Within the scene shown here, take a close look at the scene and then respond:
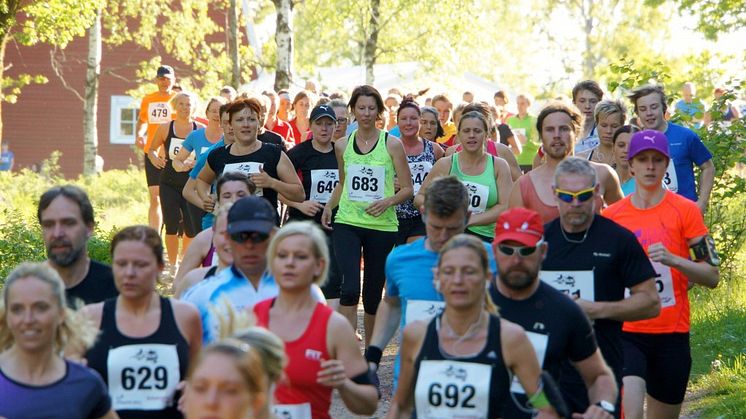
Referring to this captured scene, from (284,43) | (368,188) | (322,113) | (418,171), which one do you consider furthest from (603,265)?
(284,43)

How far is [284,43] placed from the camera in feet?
76.2

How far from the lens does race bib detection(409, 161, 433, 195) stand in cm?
1203

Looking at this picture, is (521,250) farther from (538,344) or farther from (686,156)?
(686,156)

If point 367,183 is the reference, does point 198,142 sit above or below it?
above

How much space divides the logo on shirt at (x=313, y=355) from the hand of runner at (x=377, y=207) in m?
5.27

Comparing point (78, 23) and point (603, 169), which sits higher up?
point (78, 23)

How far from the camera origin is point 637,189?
7.97 m

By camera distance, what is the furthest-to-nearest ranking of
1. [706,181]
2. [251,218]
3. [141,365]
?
[706,181] < [251,218] < [141,365]

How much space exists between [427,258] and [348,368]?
49.2 inches

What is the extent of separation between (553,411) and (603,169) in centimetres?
339

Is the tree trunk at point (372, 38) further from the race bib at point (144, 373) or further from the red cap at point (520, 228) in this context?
the race bib at point (144, 373)

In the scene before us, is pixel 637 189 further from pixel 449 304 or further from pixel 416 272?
pixel 449 304

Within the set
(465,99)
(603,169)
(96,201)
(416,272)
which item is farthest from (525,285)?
(96,201)

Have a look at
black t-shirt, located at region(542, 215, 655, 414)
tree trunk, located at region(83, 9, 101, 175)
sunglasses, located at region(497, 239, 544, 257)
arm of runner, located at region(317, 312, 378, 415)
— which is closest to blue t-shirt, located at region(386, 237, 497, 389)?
black t-shirt, located at region(542, 215, 655, 414)
